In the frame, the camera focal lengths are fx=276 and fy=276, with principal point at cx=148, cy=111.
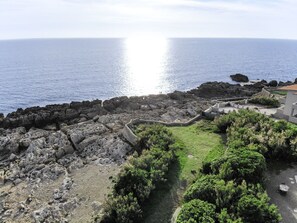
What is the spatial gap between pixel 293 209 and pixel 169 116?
26.5m

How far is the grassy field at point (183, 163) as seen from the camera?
62.8 feet

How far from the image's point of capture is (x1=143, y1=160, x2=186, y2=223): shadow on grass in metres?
18.5

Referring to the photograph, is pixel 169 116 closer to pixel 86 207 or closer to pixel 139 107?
pixel 139 107

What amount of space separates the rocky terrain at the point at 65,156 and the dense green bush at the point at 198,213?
8702 millimetres

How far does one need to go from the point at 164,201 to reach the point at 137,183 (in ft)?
7.62

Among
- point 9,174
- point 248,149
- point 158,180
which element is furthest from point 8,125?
point 248,149

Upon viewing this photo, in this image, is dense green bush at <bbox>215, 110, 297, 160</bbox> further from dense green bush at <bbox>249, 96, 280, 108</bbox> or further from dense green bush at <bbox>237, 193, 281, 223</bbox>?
dense green bush at <bbox>249, 96, 280, 108</bbox>

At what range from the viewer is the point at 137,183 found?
65.6ft

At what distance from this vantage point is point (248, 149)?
2183cm

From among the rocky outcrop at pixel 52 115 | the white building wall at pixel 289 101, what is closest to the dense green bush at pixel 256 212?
the white building wall at pixel 289 101

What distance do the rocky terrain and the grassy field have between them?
542 cm

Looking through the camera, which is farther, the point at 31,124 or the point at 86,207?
the point at 31,124

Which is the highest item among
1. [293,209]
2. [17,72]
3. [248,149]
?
[248,149]

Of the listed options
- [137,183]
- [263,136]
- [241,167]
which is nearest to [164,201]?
[137,183]
